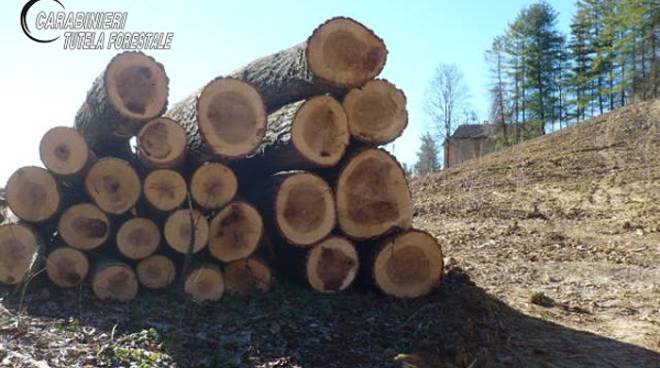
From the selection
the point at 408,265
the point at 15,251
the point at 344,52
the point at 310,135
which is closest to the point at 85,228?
the point at 15,251

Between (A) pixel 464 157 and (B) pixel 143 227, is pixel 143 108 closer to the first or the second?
(B) pixel 143 227

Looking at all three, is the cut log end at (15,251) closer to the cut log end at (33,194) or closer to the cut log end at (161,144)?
the cut log end at (33,194)

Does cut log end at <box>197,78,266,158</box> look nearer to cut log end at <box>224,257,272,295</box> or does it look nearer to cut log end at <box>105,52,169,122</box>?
cut log end at <box>105,52,169,122</box>

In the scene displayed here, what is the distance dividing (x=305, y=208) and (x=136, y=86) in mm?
1564

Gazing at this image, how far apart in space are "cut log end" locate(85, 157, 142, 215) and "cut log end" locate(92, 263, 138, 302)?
418 mm

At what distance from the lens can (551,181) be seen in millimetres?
14398

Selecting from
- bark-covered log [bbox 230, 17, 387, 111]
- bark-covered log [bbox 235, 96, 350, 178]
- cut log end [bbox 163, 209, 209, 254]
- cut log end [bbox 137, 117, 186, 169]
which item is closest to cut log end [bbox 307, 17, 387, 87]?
bark-covered log [bbox 230, 17, 387, 111]

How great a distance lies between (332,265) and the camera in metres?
4.91

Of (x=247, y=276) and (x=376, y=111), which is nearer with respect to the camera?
(x=247, y=276)

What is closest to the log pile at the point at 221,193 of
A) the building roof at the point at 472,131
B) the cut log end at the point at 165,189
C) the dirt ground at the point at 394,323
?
the cut log end at the point at 165,189

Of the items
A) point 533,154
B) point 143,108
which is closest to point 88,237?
point 143,108

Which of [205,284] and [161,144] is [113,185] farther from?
[205,284]

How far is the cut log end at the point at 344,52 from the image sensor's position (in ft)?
15.7

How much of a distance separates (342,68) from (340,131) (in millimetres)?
480
